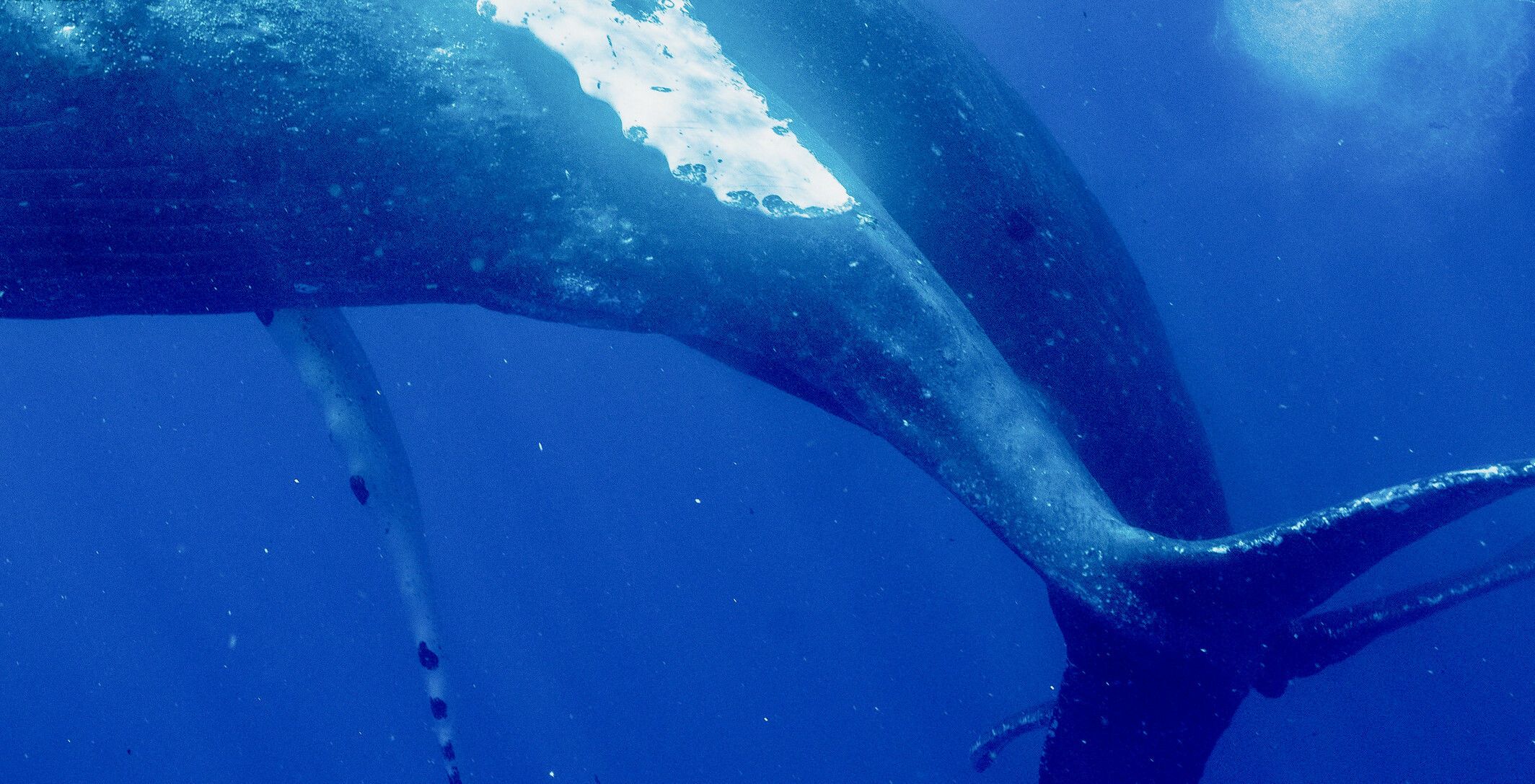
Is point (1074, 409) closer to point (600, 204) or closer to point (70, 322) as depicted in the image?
point (600, 204)

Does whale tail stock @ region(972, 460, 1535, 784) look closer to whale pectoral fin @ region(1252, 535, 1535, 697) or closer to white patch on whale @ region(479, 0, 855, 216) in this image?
whale pectoral fin @ region(1252, 535, 1535, 697)

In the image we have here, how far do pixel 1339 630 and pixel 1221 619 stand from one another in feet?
3.86

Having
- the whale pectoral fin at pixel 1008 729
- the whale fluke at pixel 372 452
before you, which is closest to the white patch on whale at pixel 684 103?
the whale fluke at pixel 372 452

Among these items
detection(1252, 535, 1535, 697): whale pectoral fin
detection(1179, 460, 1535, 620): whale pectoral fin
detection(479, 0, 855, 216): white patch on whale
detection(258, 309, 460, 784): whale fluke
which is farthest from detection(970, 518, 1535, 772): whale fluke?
detection(258, 309, 460, 784): whale fluke

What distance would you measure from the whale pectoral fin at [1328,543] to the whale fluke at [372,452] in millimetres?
3236

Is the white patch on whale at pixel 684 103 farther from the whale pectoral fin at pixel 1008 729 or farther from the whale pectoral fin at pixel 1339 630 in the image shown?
the whale pectoral fin at pixel 1008 729

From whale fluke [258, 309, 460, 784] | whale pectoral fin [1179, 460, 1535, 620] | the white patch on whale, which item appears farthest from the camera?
whale fluke [258, 309, 460, 784]

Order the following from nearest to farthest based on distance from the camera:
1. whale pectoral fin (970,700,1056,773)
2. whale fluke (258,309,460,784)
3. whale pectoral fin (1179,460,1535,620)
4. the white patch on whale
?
whale pectoral fin (1179,460,1535,620)
the white patch on whale
whale fluke (258,309,460,784)
whale pectoral fin (970,700,1056,773)

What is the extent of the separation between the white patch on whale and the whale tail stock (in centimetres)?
178

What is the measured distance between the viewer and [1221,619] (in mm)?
2990

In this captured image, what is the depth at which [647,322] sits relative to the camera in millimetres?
3016

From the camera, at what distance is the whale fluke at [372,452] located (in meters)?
3.67

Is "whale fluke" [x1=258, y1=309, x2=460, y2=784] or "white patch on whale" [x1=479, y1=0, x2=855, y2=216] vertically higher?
"white patch on whale" [x1=479, y1=0, x2=855, y2=216]

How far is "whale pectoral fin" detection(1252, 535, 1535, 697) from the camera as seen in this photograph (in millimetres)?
3693
